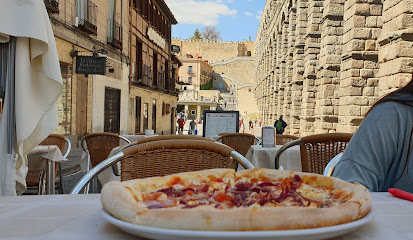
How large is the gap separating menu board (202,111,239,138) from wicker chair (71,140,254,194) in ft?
17.1

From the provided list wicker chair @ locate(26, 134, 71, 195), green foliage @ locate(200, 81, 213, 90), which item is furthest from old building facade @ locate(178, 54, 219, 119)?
wicker chair @ locate(26, 134, 71, 195)

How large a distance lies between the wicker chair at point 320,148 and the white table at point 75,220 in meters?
1.60

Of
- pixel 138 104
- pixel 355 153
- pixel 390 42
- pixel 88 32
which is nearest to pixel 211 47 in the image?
pixel 138 104

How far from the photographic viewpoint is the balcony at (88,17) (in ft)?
44.2

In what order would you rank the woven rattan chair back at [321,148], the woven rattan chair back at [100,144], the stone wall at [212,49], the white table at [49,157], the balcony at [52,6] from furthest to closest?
the stone wall at [212,49] < the balcony at [52,6] < the woven rattan chair back at [100,144] < the white table at [49,157] < the woven rattan chair back at [321,148]

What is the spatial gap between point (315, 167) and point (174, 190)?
7.30ft

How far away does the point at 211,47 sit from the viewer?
86.9 metres

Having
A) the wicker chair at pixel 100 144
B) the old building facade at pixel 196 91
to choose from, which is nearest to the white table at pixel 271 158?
the wicker chair at pixel 100 144

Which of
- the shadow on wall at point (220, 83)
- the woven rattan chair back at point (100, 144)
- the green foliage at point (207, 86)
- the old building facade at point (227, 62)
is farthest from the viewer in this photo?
the shadow on wall at point (220, 83)

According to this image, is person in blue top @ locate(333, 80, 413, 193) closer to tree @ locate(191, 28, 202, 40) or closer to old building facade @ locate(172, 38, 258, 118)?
old building facade @ locate(172, 38, 258, 118)

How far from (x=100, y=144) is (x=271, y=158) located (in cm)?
216

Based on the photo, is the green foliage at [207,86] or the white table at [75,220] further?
the green foliage at [207,86]

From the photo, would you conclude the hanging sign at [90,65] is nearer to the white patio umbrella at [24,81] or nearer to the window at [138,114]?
the window at [138,114]

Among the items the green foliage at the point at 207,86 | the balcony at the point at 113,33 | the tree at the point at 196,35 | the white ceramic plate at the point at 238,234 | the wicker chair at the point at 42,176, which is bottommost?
the wicker chair at the point at 42,176
